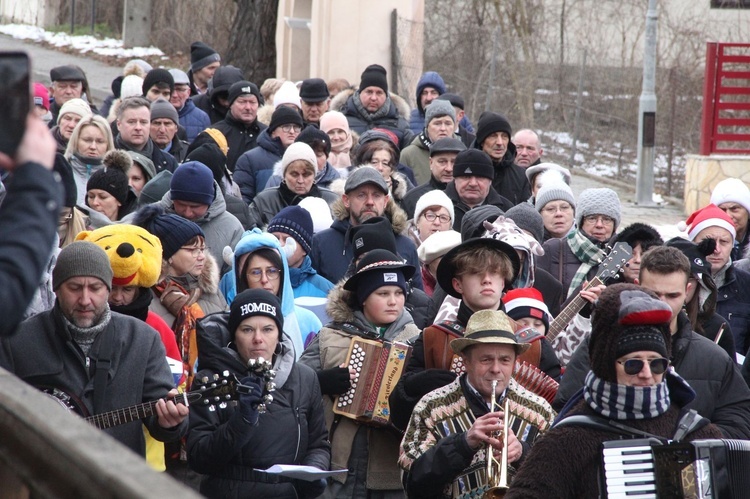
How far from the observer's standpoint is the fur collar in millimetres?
6664

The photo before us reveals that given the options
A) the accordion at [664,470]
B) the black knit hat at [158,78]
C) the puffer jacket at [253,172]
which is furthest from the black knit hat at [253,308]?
the black knit hat at [158,78]

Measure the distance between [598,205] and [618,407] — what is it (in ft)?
12.2

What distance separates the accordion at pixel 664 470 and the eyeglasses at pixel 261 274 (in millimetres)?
2744

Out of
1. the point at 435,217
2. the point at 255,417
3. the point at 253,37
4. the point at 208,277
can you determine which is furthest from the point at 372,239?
the point at 253,37

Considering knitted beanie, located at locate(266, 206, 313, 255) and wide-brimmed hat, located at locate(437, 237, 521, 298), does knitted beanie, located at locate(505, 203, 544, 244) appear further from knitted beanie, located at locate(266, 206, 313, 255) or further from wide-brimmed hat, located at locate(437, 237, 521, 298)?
wide-brimmed hat, located at locate(437, 237, 521, 298)

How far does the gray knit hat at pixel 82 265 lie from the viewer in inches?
203

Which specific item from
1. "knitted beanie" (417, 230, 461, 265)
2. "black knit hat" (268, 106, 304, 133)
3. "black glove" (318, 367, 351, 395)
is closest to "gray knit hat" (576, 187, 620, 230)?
"knitted beanie" (417, 230, 461, 265)

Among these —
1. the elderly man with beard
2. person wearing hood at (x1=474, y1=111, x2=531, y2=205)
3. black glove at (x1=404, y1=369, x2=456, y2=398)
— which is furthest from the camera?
person wearing hood at (x1=474, y1=111, x2=531, y2=205)

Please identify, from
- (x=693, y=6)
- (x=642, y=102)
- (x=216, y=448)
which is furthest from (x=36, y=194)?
(x=693, y=6)

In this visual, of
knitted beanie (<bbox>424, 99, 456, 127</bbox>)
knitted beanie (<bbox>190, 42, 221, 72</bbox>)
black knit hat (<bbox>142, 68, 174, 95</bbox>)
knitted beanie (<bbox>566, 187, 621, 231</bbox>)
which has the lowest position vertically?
knitted beanie (<bbox>566, 187, 621, 231</bbox>)

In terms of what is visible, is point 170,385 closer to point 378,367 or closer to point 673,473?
point 378,367

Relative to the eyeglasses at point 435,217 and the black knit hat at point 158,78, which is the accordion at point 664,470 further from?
the black knit hat at point 158,78

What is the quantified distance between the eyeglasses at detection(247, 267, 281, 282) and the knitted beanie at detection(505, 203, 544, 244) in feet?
6.85

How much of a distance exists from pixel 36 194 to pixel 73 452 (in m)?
0.67
